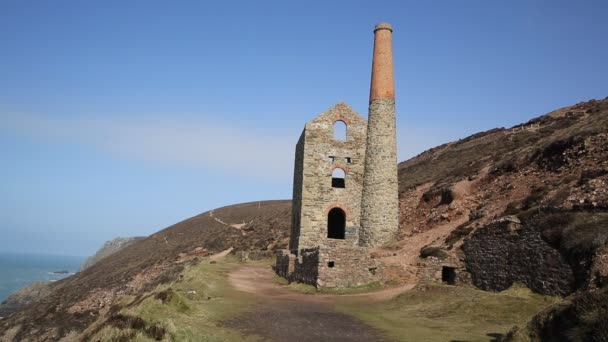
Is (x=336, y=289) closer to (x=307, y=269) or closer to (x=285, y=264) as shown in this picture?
(x=307, y=269)

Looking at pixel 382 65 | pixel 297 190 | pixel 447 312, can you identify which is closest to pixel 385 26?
pixel 382 65

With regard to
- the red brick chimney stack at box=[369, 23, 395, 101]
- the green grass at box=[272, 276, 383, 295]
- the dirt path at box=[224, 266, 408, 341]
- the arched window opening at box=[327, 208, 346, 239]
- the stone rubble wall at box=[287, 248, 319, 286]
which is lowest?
the dirt path at box=[224, 266, 408, 341]

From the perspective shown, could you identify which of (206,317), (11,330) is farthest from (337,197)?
(11,330)

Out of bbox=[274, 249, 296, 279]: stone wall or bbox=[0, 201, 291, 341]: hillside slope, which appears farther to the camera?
bbox=[0, 201, 291, 341]: hillside slope

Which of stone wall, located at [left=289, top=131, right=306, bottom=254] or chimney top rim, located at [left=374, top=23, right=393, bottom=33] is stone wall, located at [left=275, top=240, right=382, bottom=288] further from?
chimney top rim, located at [left=374, top=23, right=393, bottom=33]

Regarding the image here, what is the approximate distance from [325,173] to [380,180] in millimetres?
3240

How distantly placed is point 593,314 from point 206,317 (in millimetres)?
9033

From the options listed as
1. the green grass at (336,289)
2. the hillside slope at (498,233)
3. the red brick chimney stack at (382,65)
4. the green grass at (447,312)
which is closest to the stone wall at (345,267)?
the green grass at (336,289)

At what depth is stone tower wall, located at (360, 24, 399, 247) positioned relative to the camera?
2815cm

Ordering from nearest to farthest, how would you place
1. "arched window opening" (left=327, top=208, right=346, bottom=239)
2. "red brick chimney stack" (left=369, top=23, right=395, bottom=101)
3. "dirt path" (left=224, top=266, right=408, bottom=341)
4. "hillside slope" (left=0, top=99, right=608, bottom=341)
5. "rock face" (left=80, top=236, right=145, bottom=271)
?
"dirt path" (left=224, top=266, right=408, bottom=341)
"hillside slope" (left=0, top=99, right=608, bottom=341)
"red brick chimney stack" (left=369, top=23, right=395, bottom=101)
"arched window opening" (left=327, top=208, right=346, bottom=239)
"rock face" (left=80, top=236, right=145, bottom=271)

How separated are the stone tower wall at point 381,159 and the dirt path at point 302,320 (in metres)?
7.97

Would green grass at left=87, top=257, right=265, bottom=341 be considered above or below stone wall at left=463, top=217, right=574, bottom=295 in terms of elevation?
below

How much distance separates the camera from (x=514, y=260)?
17797 mm

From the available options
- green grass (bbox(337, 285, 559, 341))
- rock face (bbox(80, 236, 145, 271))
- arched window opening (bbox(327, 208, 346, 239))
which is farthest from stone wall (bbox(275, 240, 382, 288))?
rock face (bbox(80, 236, 145, 271))
